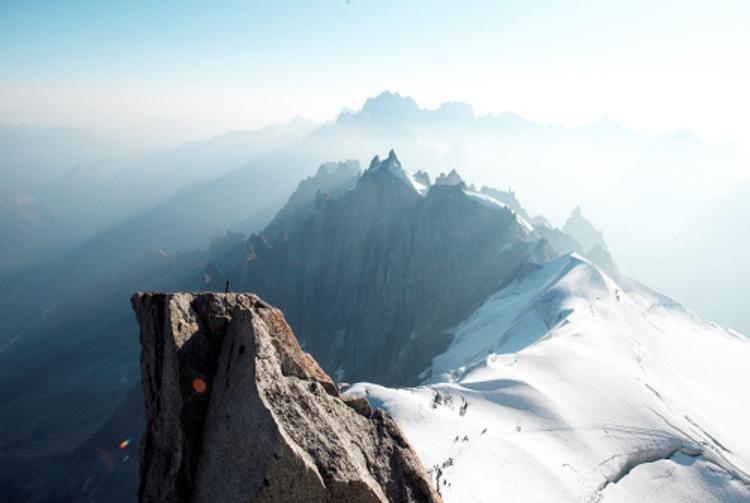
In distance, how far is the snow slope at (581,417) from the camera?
121 feet

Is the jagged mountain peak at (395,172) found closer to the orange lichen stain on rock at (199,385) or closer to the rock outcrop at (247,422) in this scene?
the rock outcrop at (247,422)

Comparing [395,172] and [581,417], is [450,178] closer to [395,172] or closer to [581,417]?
[395,172]

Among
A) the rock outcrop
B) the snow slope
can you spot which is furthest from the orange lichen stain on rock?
the snow slope

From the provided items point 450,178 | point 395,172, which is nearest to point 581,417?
point 395,172

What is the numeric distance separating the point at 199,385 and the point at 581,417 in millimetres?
45411

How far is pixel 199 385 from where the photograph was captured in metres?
13.8

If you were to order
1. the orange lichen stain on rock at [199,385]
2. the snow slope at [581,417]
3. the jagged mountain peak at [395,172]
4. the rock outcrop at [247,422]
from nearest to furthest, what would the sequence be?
the rock outcrop at [247,422]
the orange lichen stain on rock at [199,385]
the snow slope at [581,417]
the jagged mountain peak at [395,172]

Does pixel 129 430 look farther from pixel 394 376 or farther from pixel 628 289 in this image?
pixel 628 289

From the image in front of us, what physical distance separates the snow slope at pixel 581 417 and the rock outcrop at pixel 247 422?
780 inches

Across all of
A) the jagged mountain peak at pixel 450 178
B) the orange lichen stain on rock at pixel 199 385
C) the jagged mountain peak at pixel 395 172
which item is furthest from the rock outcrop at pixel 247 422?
the jagged mountain peak at pixel 450 178

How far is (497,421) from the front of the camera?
44438mm

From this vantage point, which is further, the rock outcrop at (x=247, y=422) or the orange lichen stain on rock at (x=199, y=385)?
the orange lichen stain on rock at (x=199, y=385)

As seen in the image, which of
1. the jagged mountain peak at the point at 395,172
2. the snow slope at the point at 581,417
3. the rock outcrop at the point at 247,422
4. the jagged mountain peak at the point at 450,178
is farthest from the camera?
the jagged mountain peak at the point at 450,178

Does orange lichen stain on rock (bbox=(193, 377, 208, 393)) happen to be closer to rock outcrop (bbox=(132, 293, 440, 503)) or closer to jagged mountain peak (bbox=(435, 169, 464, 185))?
rock outcrop (bbox=(132, 293, 440, 503))
